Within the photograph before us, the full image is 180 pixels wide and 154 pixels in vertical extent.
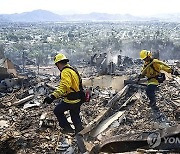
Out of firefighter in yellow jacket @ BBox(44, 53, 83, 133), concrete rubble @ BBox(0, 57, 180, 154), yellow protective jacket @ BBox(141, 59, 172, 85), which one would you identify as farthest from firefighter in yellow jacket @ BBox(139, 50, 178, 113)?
firefighter in yellow jacket @ BBox(44, 53, 83, 133)

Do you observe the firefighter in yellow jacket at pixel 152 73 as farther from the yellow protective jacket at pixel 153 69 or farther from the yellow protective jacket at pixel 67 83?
the yellow protective jacket at pixel 67 83

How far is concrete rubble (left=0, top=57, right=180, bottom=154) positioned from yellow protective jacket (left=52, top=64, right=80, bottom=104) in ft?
→ 2.64

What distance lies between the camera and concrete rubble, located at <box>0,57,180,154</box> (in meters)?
6.07

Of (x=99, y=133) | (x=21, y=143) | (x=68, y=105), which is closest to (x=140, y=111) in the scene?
(x=99, y=133)

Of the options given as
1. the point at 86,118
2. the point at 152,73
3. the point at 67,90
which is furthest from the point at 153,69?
the point at 67,90

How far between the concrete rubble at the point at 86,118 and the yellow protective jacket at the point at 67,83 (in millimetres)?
806

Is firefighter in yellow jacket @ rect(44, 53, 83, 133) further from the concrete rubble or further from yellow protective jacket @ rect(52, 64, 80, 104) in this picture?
the concrete rubble

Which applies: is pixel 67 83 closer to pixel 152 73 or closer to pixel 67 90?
pixel 67 90

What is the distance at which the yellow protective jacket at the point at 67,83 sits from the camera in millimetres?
5711

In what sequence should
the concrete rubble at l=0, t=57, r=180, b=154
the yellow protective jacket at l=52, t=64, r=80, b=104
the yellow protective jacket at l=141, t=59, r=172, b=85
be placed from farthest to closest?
the yellow protective jacket at l=141, t=59, r=172, b=85, the concrete rubble at l=0, t=57, r=180, b=154, the yellow protective jacket at l=52, t=64, r=80, b=104

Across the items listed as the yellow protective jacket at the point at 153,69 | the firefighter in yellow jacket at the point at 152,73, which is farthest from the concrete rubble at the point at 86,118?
the yellow protective jacket at the point at 153,69

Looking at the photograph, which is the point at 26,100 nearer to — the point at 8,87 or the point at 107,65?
the point at 8,87

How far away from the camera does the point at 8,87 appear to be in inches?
450

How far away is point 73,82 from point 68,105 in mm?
459
